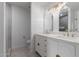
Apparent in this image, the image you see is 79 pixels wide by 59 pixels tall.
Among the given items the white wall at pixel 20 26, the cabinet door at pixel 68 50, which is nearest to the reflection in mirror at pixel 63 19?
the cabinet door at pixel 68 50

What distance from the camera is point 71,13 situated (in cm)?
328

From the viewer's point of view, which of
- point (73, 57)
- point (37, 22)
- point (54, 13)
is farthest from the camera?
point (37, 22)

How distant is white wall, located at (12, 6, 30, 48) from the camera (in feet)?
Answer: 19.0

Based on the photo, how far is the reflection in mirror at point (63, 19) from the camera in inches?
141

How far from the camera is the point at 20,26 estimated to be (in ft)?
19.6

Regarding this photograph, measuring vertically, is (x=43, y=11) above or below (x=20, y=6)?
below

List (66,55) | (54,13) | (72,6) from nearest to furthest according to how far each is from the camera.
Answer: (66,55) < (72,6) < (54,13)

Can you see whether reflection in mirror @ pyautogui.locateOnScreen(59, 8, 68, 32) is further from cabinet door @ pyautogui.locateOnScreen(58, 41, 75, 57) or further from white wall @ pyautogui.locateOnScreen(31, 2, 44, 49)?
cabinet door @ pyautogui.locateOnScreen(58, 41, 75, 57)

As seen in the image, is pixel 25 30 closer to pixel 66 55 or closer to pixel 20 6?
pixel 20 6

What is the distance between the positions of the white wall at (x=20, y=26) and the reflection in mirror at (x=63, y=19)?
2.48 meters

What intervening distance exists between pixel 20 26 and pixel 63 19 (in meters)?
2.78

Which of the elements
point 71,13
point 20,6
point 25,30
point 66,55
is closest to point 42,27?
point 25,30

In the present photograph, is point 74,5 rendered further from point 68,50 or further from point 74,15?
point 68,50

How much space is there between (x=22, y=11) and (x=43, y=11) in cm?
135
